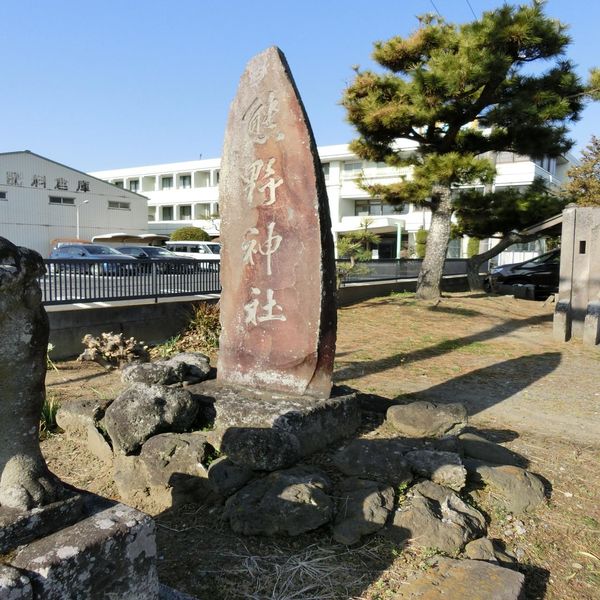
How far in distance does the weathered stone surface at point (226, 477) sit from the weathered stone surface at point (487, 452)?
1598 mm

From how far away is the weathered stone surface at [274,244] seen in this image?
4055 millimetres

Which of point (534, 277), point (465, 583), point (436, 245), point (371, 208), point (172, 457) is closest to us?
point (465, 583)

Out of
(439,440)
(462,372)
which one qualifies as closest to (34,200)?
(462,372)

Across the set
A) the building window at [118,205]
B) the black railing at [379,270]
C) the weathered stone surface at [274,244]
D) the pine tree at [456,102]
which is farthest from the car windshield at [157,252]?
the weathered stone surface at [274,244]

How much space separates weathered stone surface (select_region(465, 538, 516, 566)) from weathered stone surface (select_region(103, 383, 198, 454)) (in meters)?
2.08

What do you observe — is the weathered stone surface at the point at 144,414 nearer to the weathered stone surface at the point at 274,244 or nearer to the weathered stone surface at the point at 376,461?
the weathered stone surface at the point at 274,244

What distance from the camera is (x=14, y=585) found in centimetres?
161

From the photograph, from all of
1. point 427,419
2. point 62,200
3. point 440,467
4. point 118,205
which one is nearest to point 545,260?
point 427,419

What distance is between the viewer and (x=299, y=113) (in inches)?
161

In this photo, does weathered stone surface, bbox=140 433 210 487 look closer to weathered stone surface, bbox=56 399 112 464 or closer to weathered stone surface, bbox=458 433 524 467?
weathered stone surface, bbox=56 399 112 464

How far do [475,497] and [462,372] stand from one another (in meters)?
3.96

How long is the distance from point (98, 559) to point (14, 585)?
0.88 ft

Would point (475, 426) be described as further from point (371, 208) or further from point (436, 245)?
point (371, 208)

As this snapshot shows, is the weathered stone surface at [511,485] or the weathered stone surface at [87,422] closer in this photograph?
the weathered stone surface at [511,485]
